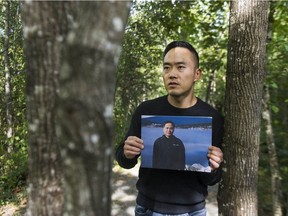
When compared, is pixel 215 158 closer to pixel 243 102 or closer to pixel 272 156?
pixel 243 102

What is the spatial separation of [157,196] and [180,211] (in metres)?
0.18

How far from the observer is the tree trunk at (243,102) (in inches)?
93.4

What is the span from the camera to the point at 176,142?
6.90 feet

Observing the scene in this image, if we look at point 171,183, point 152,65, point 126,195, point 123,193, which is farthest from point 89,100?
point 152,65

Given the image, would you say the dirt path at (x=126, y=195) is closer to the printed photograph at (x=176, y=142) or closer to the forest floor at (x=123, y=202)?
the forest floor at (x=123, y=202)

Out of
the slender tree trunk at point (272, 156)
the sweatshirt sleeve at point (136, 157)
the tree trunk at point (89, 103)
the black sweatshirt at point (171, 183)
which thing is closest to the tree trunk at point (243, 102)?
the black sweatshirt at point (171, 183)

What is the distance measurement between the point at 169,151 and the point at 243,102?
2.38ft

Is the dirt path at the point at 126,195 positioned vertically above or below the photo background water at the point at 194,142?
below

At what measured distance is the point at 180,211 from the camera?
209cm

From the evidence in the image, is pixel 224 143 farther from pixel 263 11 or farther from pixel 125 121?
pixel 125 121

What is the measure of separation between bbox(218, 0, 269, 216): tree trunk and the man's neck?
37 cm

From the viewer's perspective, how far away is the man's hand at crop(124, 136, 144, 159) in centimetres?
204

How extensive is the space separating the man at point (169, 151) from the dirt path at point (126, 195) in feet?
14.0

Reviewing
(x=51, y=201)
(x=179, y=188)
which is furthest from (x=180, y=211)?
(x=51, y=201)
